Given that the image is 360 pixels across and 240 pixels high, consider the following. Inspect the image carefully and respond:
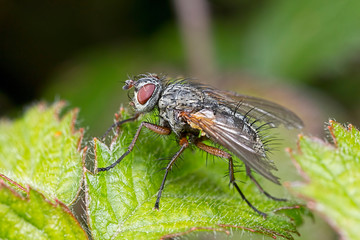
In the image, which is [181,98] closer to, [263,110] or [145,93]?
[145,93]

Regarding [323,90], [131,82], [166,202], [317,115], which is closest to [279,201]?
[166,202]

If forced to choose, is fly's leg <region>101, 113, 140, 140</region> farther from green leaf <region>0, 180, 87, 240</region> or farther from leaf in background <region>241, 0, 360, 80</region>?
leaf in background <region>241, 0, 360, 80</region>

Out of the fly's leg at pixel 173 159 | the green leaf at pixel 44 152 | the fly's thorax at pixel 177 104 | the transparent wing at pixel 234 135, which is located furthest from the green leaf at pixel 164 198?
the transparent wing at pixel 234 135

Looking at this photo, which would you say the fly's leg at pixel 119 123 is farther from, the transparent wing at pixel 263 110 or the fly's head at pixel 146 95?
the transparent wing at pixel 263 110

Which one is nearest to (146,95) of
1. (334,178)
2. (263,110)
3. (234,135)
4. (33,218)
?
(234,135)

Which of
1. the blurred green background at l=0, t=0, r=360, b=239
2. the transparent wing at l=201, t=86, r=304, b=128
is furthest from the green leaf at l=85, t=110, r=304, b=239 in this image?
the blurred green background at l=0, t=0, r=360, b=239

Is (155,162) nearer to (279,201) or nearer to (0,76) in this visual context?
(279,201)
